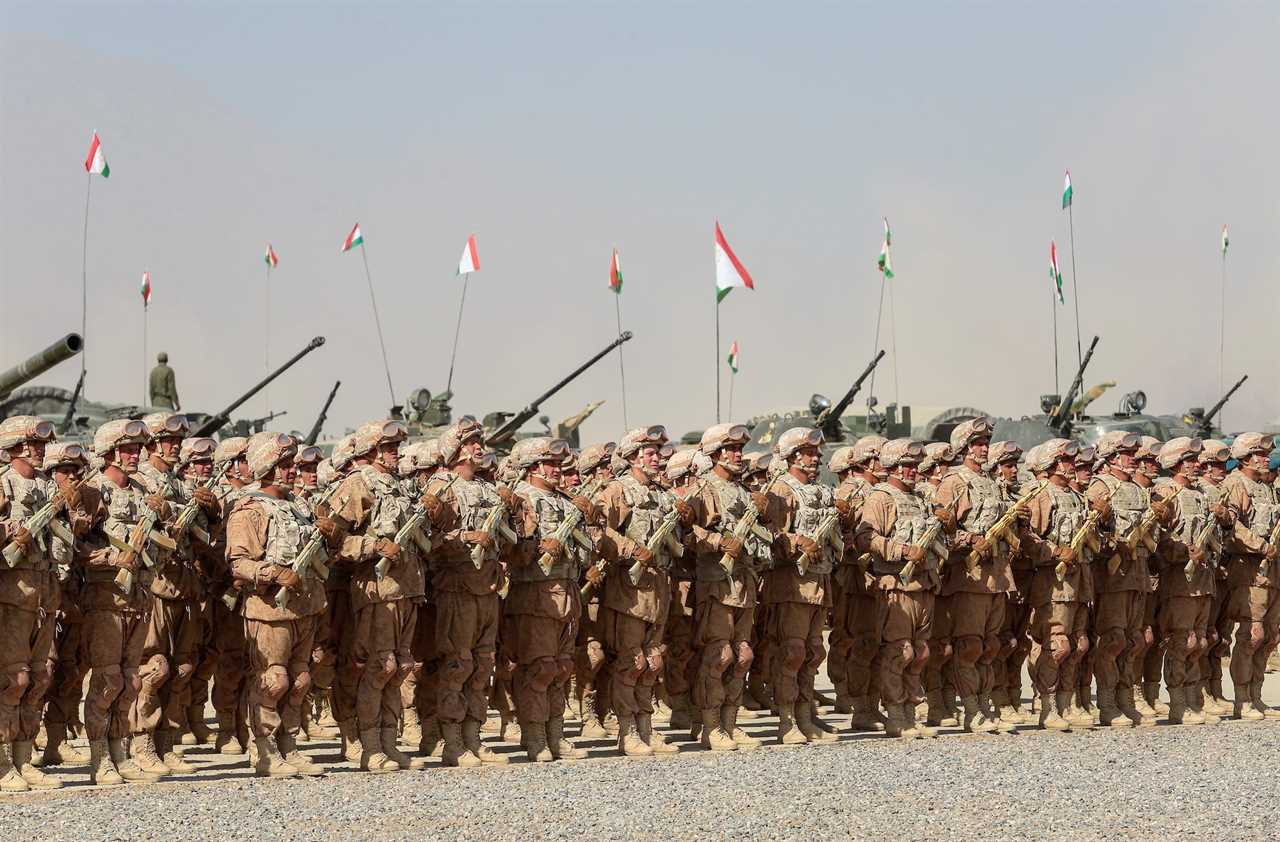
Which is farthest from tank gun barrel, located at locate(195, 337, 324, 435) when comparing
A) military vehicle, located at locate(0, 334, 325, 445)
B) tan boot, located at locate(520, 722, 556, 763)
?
tan boot, located at locate(520, 722, 556, 763)

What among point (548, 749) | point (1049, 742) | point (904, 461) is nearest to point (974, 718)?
point (1049, 742)

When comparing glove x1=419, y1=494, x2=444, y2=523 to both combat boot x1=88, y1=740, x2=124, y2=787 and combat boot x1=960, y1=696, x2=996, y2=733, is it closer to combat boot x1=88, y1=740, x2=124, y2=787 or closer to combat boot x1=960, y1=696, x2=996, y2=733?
combat boot x1=88, y1=740, x2=124, y2=787

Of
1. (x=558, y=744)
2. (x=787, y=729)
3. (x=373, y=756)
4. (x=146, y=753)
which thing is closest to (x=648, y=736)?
(x=558, y=744)

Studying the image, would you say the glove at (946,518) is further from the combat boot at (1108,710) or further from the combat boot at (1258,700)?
the combat boot at (1258,700)

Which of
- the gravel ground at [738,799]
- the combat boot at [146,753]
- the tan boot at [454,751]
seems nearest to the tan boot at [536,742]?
the gravel ground at [738,799]

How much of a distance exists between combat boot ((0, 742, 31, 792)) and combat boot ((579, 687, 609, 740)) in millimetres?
4621

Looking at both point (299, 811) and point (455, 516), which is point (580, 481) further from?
point (299, 811)

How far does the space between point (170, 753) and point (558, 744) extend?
8.52 feet

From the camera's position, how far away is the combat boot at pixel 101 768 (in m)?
12.4

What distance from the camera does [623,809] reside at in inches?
425

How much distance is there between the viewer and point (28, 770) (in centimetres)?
1234

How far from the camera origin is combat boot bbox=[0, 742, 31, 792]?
39.4 feet

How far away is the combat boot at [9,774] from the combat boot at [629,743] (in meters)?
4.01

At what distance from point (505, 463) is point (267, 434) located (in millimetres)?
5476
